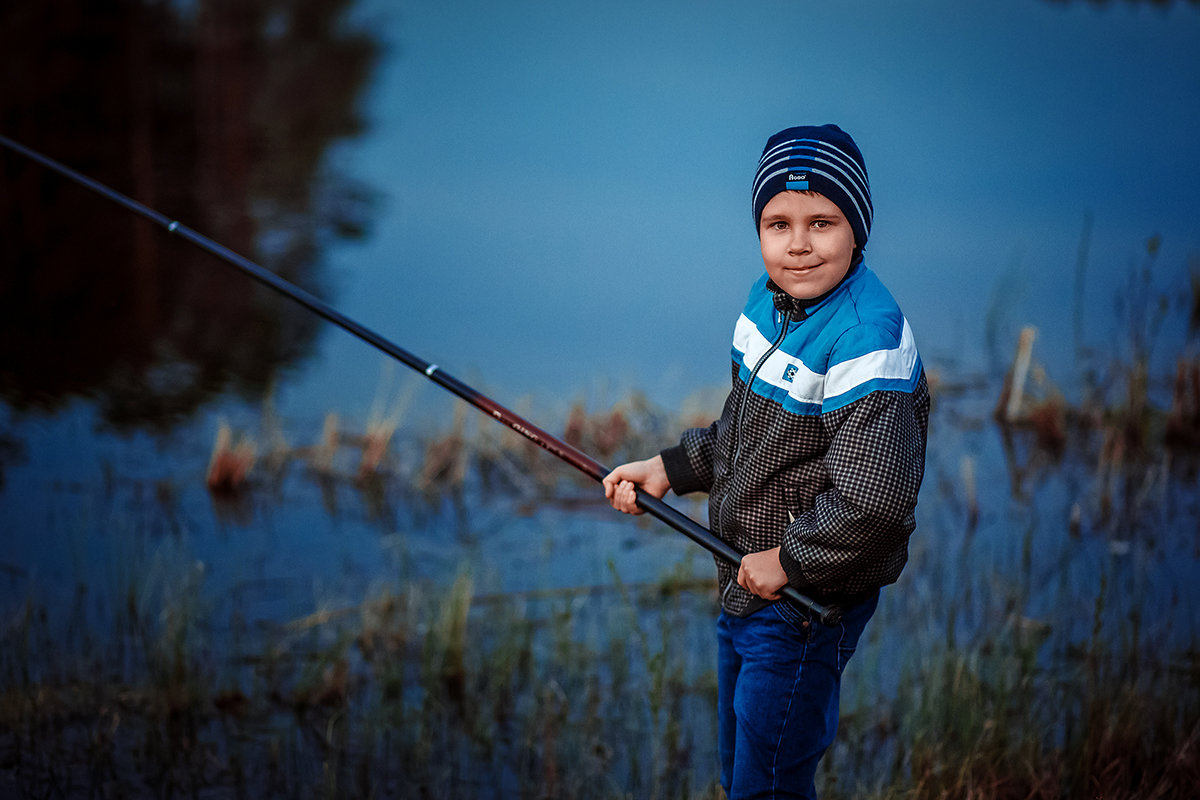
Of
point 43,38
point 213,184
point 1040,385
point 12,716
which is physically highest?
point 43,38


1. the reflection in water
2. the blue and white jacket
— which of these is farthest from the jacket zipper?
the reflection in water

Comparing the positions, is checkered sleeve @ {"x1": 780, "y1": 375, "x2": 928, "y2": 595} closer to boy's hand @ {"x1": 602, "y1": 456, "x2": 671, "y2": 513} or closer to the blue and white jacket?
the blue and white jacket

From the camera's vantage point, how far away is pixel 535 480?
5.14m


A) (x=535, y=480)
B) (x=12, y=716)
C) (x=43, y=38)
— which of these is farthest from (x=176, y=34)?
(x=12, y=716)

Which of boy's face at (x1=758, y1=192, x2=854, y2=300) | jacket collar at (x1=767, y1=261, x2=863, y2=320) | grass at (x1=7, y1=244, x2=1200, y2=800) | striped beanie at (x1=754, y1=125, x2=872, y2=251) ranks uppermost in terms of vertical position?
striped beanie at (x1=754, y1=125, x2=872, y2=251)

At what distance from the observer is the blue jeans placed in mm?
1837

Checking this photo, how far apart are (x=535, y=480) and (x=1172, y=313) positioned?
3.00 meters

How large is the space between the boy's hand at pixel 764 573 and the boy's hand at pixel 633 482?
0.78ft

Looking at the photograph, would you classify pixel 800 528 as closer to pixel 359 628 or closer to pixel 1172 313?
pixel 359 628

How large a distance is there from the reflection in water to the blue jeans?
5.16 metres

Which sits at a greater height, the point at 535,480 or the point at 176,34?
the point at 176,34

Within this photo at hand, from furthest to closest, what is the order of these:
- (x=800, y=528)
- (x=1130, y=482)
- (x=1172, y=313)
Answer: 1. (x=1172, y=313)
2. (x=1130, y=482)
3. (x=800, y=528)

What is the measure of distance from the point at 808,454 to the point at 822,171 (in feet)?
1.34

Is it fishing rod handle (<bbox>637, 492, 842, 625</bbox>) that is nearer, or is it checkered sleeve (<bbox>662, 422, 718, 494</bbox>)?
fishing rod handle (<bbox>637, 492, 842, 625</bbox>)
